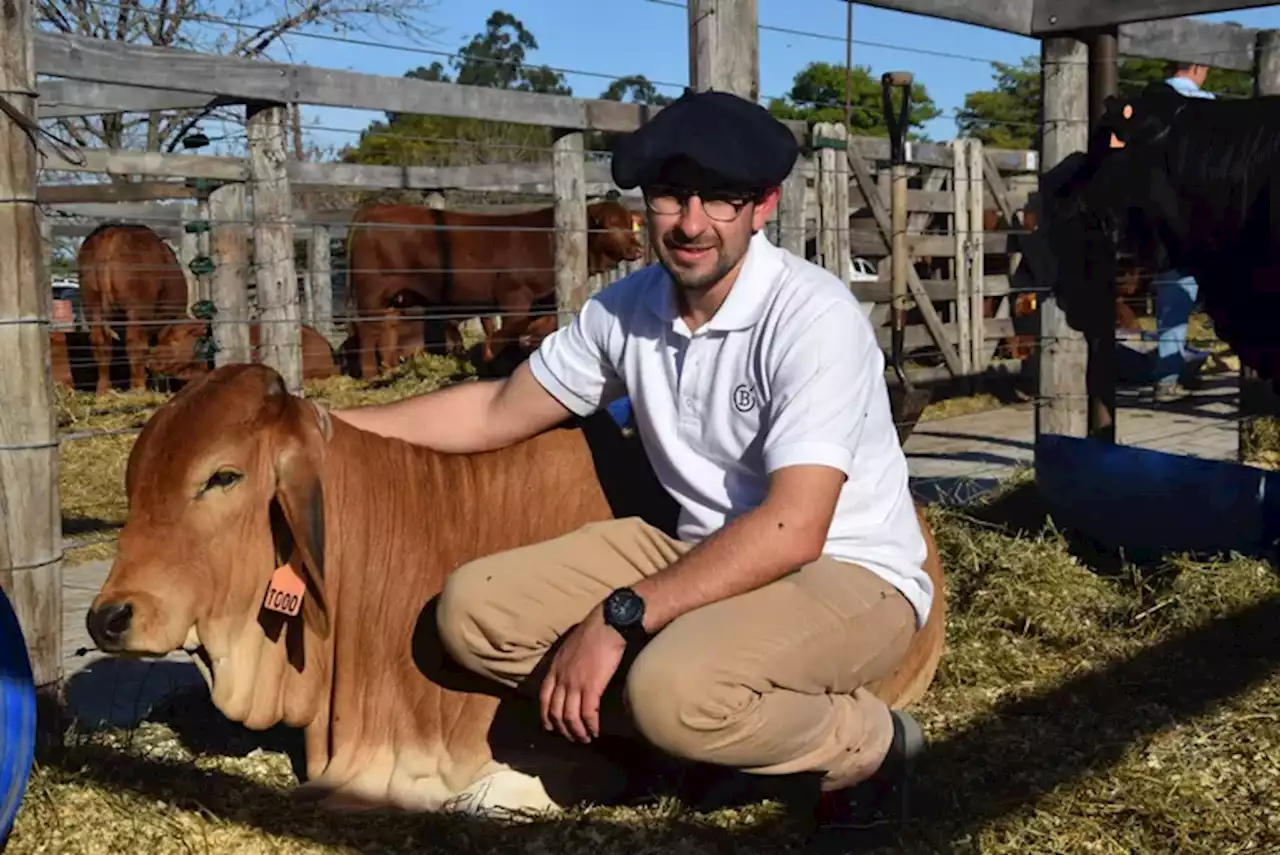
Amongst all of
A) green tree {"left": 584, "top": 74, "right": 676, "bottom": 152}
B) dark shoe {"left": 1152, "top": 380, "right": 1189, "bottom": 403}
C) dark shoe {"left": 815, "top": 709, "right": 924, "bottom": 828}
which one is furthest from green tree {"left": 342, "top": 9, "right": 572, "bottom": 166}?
dark shoe {"left": 815, "top": 709, "right": 924, "bottom": 828}

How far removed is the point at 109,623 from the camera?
2.98m

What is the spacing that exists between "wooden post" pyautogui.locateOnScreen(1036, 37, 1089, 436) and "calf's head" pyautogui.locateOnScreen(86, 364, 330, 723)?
12.6ft

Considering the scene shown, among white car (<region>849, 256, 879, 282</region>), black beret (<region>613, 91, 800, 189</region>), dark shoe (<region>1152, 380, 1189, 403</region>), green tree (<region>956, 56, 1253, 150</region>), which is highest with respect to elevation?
green tree (<region>956, 56, 1253, 150</region>)

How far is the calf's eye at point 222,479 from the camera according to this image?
3174 mm

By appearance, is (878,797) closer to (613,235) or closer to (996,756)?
(996,756)

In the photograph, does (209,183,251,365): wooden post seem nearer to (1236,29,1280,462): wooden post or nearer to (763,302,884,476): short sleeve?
(763,302,884,476): short sleeve

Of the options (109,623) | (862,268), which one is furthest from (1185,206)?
(862,268)

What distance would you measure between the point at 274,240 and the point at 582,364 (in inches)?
119

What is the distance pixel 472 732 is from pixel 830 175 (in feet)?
24.4

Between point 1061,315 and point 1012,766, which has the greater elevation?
point 1061,315

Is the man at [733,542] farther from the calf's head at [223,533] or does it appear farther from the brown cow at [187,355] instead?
the brown cow at [187,355]

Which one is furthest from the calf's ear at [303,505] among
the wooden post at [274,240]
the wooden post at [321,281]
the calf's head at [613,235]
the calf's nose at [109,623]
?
the wooden post at [321,281]

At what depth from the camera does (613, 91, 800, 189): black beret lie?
10.2ft

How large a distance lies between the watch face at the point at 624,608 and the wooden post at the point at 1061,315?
373 centimetres
